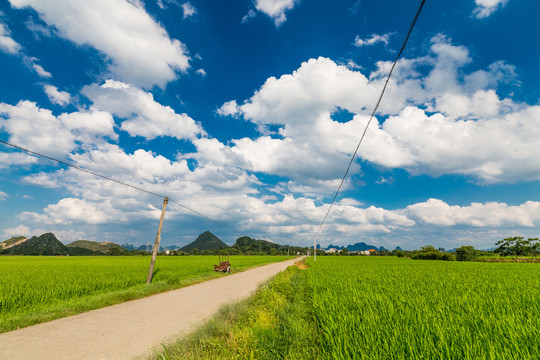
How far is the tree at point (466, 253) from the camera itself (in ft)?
217

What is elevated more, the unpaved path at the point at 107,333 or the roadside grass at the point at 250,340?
the roadside grass at the point at 250,340

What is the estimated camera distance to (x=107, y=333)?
5.98m

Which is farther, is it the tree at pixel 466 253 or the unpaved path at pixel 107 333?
the tree at pixel 466 253

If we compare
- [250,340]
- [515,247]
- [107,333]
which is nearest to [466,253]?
[515,247]

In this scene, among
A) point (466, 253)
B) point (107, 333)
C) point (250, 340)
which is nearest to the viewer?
point (250, 340)

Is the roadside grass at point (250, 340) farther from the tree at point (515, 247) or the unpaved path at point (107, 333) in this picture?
the tree at point (515, 247)

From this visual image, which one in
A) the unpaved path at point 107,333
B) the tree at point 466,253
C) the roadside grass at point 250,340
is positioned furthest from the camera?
the tree at point 466,253

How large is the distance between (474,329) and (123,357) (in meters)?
6.73

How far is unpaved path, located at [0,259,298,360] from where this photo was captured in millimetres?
4863

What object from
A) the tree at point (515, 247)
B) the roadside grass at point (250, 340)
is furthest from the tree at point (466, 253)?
the roadside grass at point (250, 340)

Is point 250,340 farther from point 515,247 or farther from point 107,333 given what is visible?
point 515,247

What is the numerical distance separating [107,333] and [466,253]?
85.8m

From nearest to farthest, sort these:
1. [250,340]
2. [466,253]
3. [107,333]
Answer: [250,340] < [107,333] < [466,253]

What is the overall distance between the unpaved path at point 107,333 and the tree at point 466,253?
81264mm
